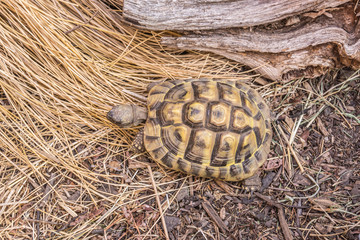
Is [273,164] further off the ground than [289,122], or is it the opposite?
[289,122]

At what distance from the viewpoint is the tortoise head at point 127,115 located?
7.16ft

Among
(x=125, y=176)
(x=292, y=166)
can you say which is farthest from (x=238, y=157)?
(x=125, y=176)

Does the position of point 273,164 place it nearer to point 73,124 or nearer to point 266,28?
point 266,28

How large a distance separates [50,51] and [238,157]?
5.81 ft

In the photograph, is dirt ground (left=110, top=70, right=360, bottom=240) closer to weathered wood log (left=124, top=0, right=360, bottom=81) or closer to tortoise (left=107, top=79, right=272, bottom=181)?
tortoise (left=107, top=79, right=272, bottom=181)

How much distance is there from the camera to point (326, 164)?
92.7 inches

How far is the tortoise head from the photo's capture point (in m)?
2.18

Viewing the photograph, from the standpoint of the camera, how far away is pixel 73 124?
2330mm

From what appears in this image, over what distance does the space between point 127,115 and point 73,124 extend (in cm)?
51

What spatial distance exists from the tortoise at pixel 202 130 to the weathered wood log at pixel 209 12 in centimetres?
51

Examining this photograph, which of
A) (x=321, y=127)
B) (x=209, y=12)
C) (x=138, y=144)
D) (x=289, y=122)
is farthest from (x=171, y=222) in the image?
(x=209, y=12)

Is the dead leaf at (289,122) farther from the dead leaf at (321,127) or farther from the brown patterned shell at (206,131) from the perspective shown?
the brown patterned shell at (206,131)

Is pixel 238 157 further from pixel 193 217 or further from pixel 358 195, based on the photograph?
pixel 358 195

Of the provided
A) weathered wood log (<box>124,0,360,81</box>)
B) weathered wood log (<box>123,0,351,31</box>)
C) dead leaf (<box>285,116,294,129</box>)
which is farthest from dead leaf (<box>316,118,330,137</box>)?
weathered wood log (<box>123,0,351,31</box>)
